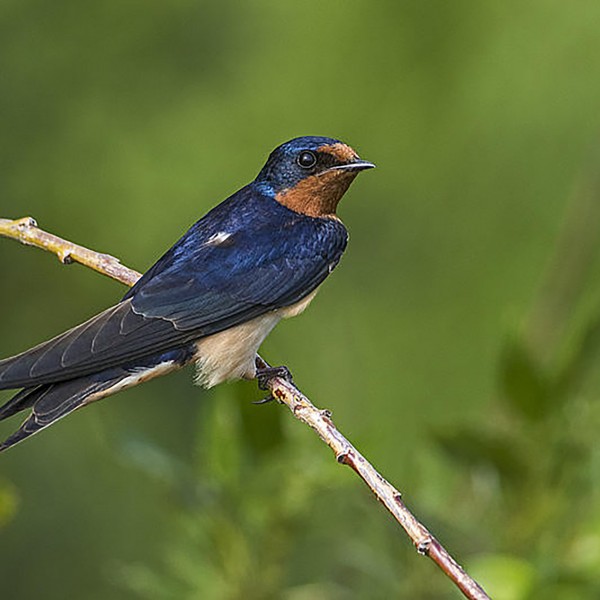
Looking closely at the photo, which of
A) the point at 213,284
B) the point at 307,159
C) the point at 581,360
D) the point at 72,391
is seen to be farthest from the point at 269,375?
the point at 581,360

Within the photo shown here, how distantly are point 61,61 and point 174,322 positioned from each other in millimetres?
1669

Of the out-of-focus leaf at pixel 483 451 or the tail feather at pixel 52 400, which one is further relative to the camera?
the out-of-focus leaf at pixel 483 451

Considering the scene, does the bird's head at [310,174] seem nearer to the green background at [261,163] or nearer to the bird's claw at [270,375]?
the bird's claw at [270,375]

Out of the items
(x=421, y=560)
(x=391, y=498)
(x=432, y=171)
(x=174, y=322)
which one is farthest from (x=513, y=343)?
(x=432, y=171)

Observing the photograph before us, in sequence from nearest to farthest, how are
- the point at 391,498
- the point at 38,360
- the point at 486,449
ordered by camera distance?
the point at 391,498
the point at 38,360
the point at 486,449

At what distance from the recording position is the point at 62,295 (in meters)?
3.93

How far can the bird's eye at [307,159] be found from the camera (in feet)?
9.21

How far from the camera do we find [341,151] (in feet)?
9.05

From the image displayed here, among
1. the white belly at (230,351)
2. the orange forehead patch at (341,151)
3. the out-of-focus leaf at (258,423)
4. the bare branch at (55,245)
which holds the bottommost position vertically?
the out-of-focus leaf at (258,423)

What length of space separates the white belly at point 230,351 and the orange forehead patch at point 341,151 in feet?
1.10

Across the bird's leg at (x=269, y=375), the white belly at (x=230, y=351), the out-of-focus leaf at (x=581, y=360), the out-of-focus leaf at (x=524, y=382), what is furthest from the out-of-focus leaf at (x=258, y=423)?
the out-of-focus leaf at (x=581, y=360)

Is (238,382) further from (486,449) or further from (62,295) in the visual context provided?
(62,295)

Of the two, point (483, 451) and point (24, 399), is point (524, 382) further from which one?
point (24, 399)

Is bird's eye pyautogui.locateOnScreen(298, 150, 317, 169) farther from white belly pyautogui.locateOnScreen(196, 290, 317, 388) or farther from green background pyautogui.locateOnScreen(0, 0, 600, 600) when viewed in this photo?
green background pyautogui.locateOnScreen(0, 0, 600, 600)
